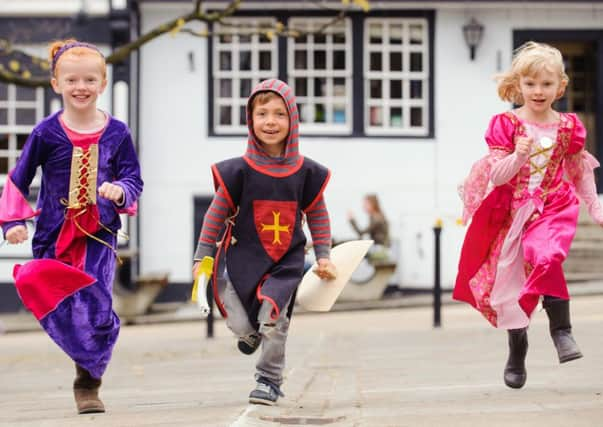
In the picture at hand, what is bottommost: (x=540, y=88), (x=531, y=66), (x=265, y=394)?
(x=265, y=394)

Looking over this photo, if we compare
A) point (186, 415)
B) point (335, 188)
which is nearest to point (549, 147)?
point (186, 415)

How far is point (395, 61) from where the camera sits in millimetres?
17828

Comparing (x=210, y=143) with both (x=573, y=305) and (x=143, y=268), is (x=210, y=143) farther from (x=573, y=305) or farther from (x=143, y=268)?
(x=573, y=305)

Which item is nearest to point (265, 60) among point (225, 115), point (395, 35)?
point (225, 115)

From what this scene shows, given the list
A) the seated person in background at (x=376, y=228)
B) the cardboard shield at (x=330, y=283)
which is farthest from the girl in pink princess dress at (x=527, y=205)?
the seated person in background at (x=376, y=228)

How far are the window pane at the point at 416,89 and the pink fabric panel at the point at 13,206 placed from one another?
12.4m

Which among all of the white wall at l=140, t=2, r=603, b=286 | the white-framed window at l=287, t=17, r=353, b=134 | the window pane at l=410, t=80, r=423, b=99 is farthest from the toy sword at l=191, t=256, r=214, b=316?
the window pane at l=410, t=80, r=423, b=99

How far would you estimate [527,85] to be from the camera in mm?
5938

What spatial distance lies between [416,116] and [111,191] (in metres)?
12.5

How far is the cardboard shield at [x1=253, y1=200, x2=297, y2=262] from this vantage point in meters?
5.56

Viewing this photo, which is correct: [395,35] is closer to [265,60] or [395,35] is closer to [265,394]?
[265,60]

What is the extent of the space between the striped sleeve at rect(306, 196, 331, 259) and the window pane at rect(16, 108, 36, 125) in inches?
501

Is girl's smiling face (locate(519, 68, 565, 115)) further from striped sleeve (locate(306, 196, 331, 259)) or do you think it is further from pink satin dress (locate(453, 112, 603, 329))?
striped sleeve (locate(306, 196, 331, 259))

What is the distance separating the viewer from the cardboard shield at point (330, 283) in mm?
5746
